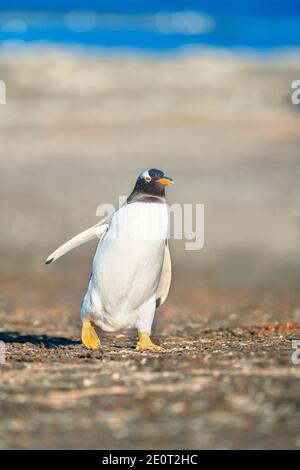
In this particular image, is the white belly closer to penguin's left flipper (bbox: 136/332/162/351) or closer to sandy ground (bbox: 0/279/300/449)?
penguin's left flipper (bbox: 136/332/162/351)

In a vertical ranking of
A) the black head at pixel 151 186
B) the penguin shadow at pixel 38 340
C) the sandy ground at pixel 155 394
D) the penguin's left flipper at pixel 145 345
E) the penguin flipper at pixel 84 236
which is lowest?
the sandy ground at pixel 155 394

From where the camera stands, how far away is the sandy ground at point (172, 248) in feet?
16.4

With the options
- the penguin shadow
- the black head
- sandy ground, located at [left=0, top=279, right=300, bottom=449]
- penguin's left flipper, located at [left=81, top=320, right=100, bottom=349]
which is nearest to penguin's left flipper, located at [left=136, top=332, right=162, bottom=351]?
sandy ground, located at [left=0, top=279, right=300, bottom=449]

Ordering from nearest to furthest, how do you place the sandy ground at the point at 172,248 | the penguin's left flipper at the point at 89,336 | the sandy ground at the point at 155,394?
the sandy ground at the point at 155,394
the sandy ground at the point at 172,248
the penguin's left flipper at the point at 89,336

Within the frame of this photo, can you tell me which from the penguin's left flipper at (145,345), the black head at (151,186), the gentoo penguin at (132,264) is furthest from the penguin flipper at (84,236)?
the penguin's left flipper at (145,345)

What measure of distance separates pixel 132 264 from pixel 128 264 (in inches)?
1.2

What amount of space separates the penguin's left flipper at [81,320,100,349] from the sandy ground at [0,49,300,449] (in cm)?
15

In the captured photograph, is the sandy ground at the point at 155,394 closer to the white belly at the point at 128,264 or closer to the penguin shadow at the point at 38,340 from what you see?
the penguin shadow at the point at 38,340

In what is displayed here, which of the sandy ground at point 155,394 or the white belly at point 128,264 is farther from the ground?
the white belly at point 128,264

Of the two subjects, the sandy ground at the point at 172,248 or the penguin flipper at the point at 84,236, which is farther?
the penguin flipper at the point at 84,236

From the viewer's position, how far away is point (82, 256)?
18.3 m

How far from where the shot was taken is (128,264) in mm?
7348

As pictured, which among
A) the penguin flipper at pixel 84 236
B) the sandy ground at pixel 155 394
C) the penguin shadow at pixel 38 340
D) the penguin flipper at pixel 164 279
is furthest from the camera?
the penguin shadow at pixel 38 340
